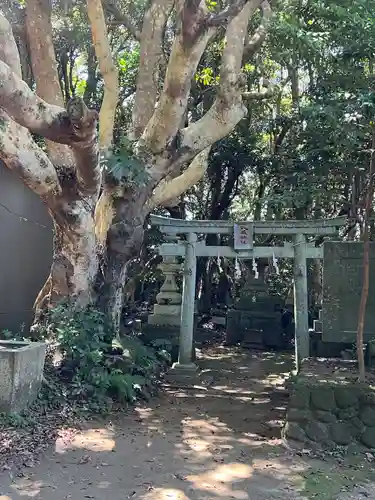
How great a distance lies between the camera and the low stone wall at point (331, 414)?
528cm

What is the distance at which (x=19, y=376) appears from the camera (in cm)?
543

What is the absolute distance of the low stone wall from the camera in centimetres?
528

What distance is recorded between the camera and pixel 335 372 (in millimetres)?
6062

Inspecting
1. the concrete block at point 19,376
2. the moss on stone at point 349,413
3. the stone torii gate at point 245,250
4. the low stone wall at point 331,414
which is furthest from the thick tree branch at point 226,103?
the moss on stone at point 349,413

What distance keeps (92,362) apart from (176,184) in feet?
12.4

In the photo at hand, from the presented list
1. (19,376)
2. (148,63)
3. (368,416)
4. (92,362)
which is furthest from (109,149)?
(368,416)

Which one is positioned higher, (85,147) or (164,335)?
(85,147)

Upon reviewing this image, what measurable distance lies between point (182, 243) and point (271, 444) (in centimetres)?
489

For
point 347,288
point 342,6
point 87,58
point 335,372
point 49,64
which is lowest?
point 335,372

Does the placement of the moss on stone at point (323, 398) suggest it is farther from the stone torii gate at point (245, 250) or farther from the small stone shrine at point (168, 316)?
the small stone shrine at point (168, 316)

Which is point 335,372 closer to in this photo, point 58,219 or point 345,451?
point 345,451

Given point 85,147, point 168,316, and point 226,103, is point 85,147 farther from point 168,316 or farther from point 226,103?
point 168,316

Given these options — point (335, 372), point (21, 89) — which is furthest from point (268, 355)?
point (21, 89)

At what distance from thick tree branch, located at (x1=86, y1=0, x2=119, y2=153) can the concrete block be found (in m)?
3.36
